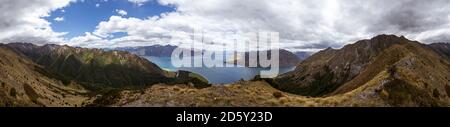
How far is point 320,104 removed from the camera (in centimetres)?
4981
